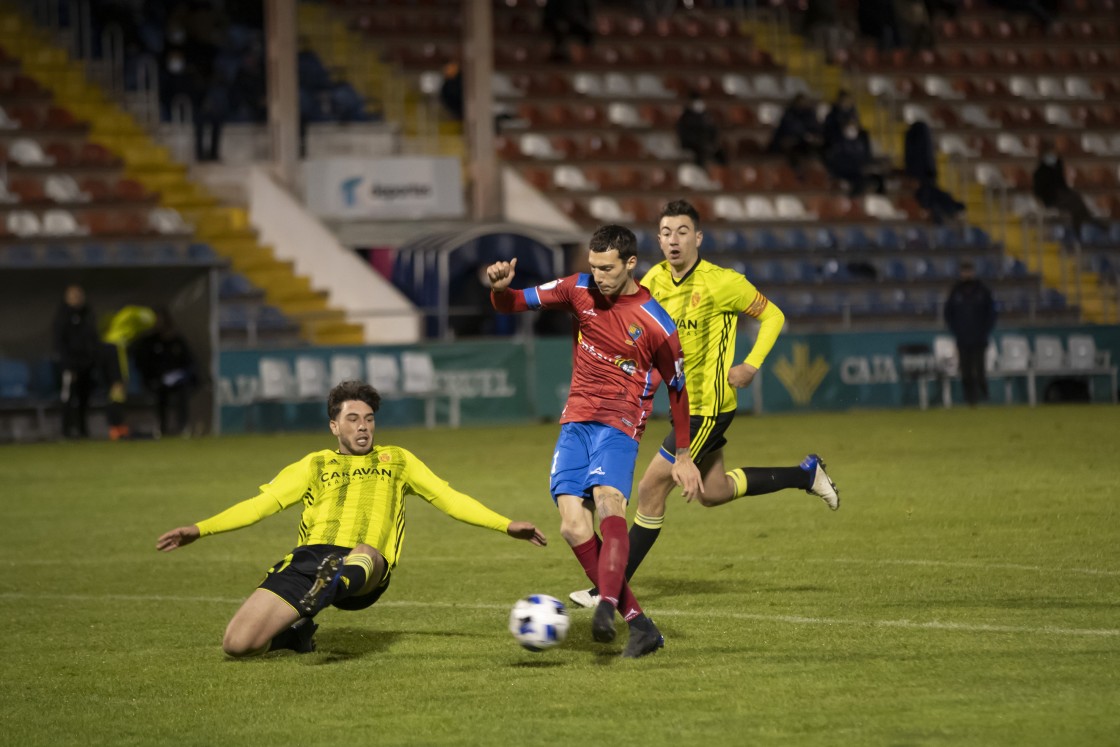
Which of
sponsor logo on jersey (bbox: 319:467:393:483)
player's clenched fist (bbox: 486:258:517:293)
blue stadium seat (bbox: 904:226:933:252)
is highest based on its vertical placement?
blue stadium seat (bbox: 904:226:933:252)

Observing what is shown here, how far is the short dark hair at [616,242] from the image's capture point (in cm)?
736

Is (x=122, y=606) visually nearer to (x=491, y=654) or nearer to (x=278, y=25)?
(x=491, y=654)

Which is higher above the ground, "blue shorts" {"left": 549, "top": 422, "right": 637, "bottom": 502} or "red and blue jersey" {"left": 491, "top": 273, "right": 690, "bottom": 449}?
"red and blue jersey" {"left": 491, "top": 273, "right": 690, "bottom": 449}

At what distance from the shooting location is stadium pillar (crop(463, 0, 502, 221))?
2759 centimetres

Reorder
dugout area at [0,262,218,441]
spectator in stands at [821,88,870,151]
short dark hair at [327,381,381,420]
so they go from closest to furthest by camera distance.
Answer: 1. short dark hair at [327,381,381,420]
2. dugout area at [0,262,218,441]
3. spectator in stands at [821,88,870,151]

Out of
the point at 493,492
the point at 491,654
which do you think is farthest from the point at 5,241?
the point at 491,654

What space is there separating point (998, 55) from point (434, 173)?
1344 cm

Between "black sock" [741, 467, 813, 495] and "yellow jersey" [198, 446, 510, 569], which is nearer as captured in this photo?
"yellow jersey" [198, 446, 510, 569]

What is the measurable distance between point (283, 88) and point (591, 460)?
2044 cm

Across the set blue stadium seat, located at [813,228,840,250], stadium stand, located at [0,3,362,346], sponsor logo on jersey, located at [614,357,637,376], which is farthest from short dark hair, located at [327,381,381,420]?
blue stadium seat, located at [813,228,840,250]

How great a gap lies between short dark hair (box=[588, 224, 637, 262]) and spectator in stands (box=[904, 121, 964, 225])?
2383 cm

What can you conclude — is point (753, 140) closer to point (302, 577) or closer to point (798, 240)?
point (798, 240)

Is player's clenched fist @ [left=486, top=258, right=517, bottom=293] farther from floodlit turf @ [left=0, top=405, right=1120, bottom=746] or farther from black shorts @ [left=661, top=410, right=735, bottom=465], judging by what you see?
black shorts @ [left=661, top=410, right=735, bottom=465]

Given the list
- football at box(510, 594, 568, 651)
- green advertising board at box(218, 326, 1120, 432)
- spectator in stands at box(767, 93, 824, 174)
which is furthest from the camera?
spectator in stands at box(767, 93, 824, 174)
